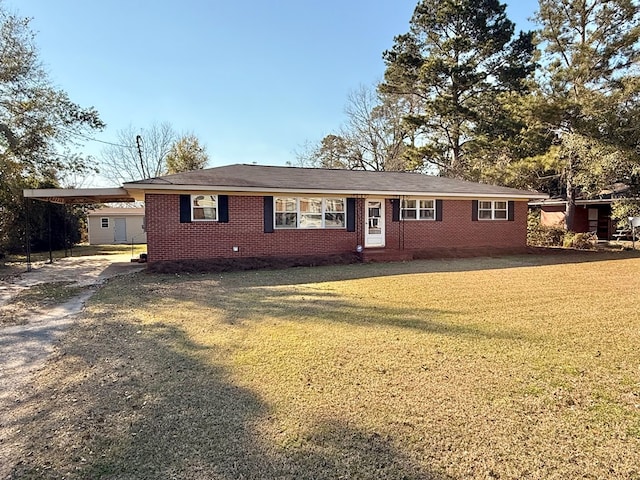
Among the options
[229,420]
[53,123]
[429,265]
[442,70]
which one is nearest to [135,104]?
[53,123]

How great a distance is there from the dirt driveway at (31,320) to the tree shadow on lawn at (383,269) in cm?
217

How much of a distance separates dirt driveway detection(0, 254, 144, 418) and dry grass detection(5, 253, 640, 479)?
26 cm

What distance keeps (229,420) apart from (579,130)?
18.6m

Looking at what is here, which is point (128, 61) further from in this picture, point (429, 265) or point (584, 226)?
point (584, 226)

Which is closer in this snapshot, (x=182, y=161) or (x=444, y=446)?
(x=444, y=446)

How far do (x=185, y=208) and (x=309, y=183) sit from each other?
4.22m

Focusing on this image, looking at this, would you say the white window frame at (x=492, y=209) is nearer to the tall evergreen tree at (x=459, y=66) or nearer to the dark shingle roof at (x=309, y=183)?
the dark shingle roof at (x=309, y=183)

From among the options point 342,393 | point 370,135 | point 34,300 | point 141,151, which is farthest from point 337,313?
point 141,151

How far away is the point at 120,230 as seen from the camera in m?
29.8

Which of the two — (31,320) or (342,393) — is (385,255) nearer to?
(31,320)

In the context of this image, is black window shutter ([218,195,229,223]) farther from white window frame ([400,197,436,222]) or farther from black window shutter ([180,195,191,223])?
white window frame ([400,197,436,222])

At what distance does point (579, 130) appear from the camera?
16.4 metres

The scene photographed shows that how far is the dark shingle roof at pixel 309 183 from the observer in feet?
38.8

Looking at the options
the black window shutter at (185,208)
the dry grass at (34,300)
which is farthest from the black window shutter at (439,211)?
the dry grass at (34,300)
